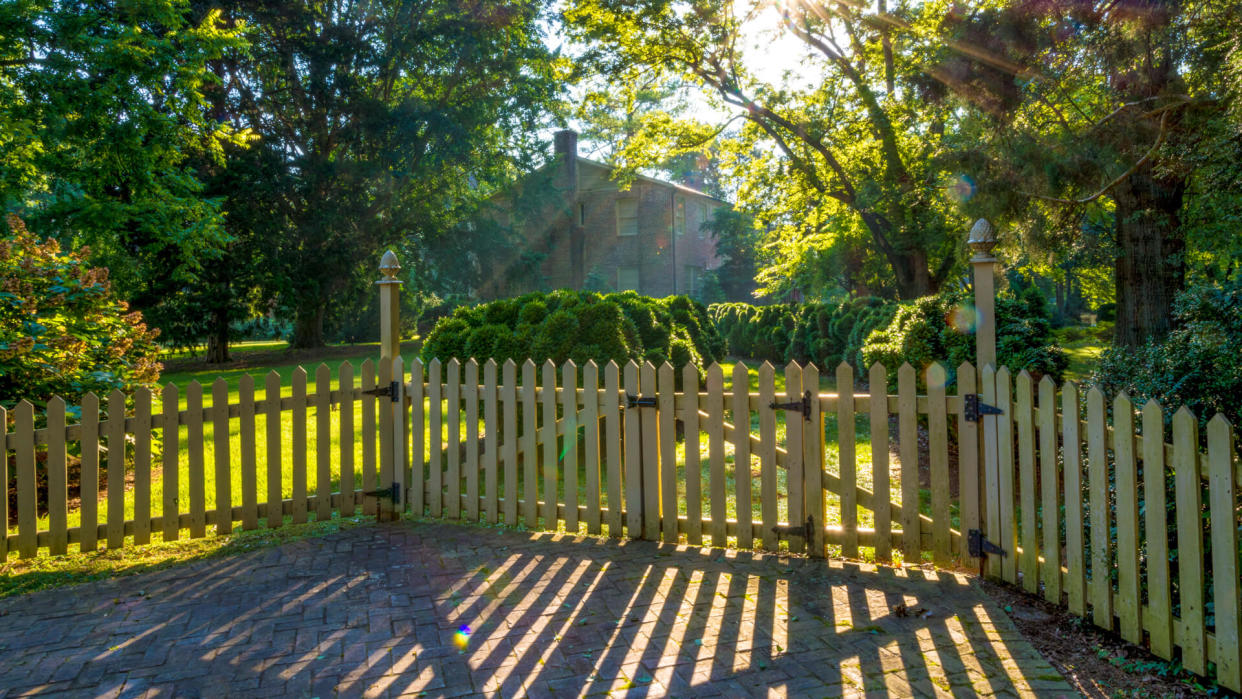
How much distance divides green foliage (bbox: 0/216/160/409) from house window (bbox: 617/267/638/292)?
28.8m

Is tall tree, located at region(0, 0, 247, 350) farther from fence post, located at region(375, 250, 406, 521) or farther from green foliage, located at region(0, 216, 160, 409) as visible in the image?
fence post, located at region(375, 250, 406, 521)

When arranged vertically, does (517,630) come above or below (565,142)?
below

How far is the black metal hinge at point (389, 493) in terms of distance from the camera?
18.7 feet

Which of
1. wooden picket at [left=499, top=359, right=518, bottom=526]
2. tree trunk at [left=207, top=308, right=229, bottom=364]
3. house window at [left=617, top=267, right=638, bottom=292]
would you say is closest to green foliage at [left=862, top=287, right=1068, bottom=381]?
wooden picket at [left=499, top=359, right=518, bottom=526]

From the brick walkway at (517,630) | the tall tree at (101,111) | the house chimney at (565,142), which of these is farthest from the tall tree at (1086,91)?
the house chimney at (565,142)

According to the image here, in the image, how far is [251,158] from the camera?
22.2m

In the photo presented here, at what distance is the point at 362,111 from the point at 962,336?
72.7 ft

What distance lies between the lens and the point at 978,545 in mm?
4250

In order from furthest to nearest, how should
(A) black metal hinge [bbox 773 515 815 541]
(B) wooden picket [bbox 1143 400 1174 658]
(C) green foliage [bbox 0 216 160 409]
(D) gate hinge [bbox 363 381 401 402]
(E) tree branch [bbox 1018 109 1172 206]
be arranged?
(C) green foliage [bbox 0 216 160 409]
(D) gate hinge [bbox 363 381 401 402]
(E) tree branch [bbox 1018 109 1172 206]
(A) black metal hinge [bbox 773 515 815 541]
(B) wooden picket [bbox 1143 400 1174 658]

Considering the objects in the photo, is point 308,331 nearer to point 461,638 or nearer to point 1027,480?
point 461,638

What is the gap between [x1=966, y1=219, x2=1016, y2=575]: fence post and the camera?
4.19 meters

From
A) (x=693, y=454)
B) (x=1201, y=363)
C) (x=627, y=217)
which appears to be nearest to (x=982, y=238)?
(x=1201, y=363)

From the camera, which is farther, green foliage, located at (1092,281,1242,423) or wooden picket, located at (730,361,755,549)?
wooden picket, located at (730,361,755,549)

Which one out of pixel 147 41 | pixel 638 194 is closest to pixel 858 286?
pixel 638 194
